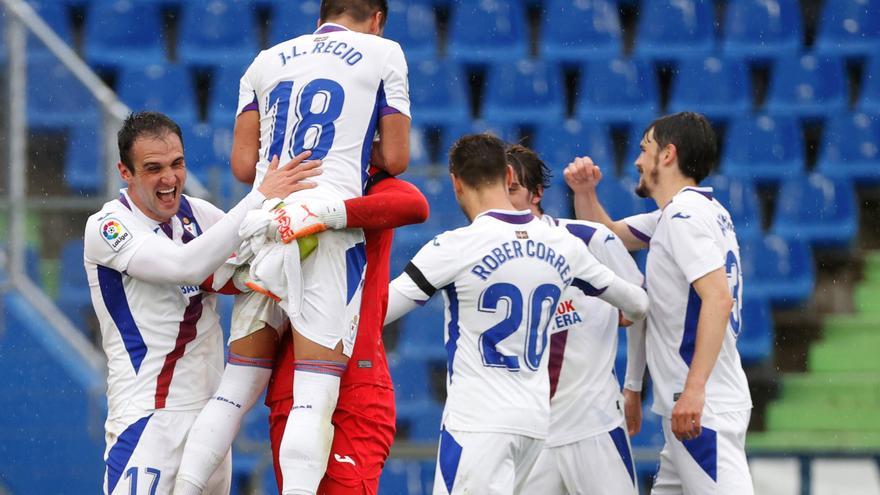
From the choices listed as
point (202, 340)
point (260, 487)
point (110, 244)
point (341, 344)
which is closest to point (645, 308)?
point (341, 344)

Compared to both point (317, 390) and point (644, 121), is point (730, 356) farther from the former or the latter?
point (644, 121)

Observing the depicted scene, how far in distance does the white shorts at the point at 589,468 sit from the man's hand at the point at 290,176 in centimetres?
169

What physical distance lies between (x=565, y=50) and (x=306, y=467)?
6.80m

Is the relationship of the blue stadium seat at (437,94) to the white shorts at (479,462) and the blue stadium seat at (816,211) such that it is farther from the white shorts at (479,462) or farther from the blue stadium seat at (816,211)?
the white shorts at (479,462)

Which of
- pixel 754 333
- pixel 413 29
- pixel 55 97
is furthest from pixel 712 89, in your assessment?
pixel 55 97

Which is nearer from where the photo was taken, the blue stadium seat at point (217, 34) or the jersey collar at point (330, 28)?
the jersey collar at point (330, 28)

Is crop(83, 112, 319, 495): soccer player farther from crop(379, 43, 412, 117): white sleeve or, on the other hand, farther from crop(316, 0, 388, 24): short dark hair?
crop(316, 0, 388, 24): short dark hair

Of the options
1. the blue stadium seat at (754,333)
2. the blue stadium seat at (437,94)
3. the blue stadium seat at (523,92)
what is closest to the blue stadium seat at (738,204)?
the blue stadium seat at (754,333)

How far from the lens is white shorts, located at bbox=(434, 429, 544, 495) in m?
4.99

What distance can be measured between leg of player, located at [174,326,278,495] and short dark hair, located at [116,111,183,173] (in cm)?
78

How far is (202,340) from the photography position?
4.87 m

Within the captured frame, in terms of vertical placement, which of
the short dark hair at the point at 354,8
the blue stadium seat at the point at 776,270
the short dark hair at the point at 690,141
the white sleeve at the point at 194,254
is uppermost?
the short dark hair at the point at 354,8

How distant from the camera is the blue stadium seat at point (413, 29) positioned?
1068 centimetres

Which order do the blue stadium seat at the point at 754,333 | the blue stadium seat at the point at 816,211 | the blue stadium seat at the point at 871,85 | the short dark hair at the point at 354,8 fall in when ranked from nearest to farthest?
the short dark hair at the point at 354,8
the blue stadium seat at the point at 754,333
the blue stadium seat at the point at 816,211
the blue stadium seat at the point at 871,85
